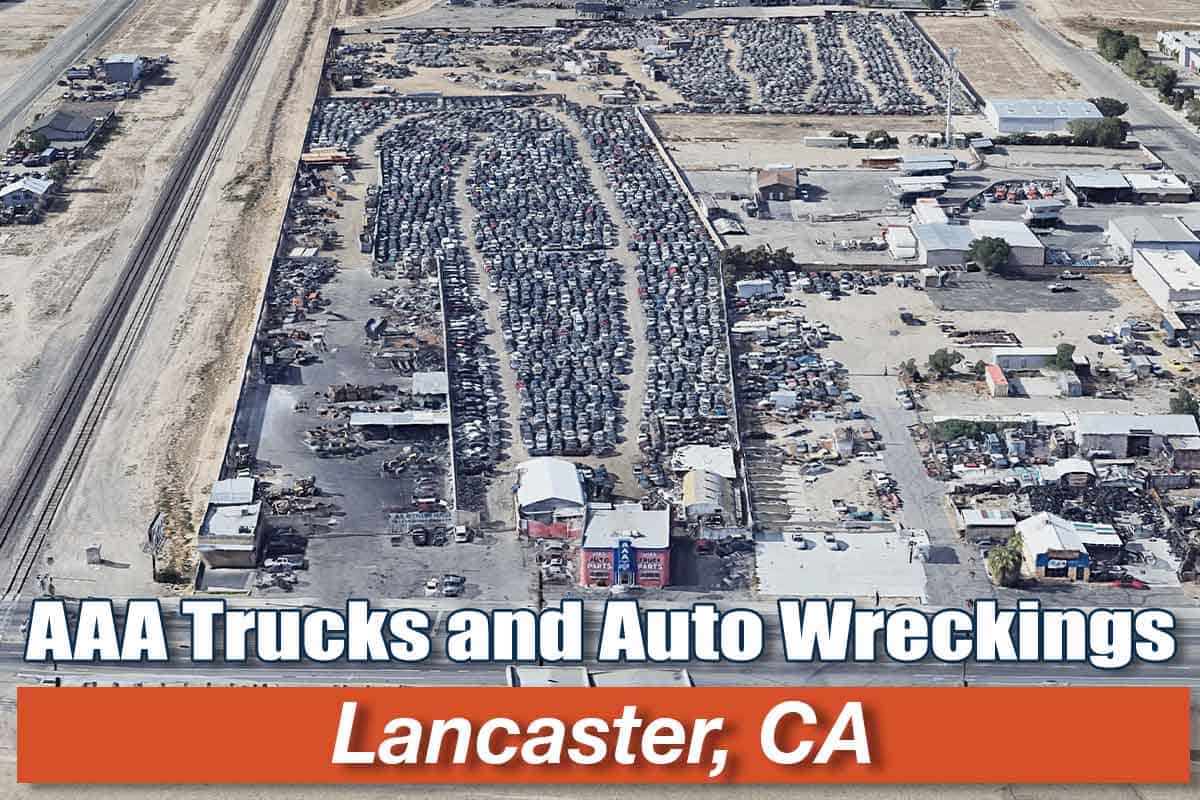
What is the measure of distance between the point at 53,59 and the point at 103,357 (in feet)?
233

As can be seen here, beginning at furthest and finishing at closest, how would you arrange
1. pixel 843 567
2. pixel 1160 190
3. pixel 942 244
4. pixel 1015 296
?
pixel 1160 190 < pixel 942 244 < pixel 1015 296 < pixel 843 567

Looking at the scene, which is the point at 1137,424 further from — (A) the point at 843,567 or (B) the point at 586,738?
(B) the point at 586,738

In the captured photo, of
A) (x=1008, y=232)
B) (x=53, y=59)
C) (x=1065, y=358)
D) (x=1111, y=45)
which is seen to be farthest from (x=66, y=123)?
(x=1111, y=45)

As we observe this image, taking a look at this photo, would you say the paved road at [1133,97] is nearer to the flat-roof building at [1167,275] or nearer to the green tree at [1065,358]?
the flat-roof building at [1167,275]

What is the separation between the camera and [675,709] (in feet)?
182

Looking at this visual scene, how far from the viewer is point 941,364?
84.9m

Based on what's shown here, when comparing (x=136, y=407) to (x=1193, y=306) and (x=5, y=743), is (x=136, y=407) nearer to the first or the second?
(x=5, y=743)

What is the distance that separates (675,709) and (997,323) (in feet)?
142

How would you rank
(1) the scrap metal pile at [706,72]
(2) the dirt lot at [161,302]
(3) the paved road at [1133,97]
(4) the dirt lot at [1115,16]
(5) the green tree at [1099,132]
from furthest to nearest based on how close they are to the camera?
(4) the dirt lot at [1115,16] → (1) the scrap metal pile at [706,72] → (5) the green tree at [1099,132] → (3) the paved road at [1133,97] → (2) the dirt lot at [161,302]

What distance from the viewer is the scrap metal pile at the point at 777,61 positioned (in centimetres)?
13750

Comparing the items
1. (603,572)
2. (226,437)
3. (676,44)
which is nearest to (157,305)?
(226,437)

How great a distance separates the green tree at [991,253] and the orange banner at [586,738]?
1764 inches

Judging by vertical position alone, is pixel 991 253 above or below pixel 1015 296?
above

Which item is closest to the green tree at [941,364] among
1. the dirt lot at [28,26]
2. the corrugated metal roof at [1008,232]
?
the corrugated metal roof at [1008,232]
